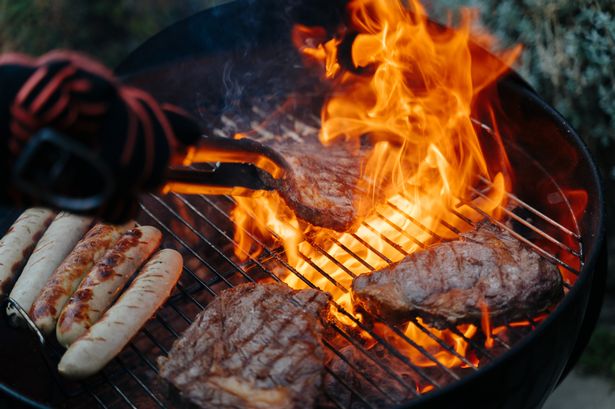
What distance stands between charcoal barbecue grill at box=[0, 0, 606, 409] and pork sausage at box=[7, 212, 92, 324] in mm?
269

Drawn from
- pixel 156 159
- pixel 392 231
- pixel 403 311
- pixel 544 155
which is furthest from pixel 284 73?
pixel 156 159

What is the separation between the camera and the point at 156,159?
1867 mm

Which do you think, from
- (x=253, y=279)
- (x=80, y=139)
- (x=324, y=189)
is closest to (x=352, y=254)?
(x=324, y=189)

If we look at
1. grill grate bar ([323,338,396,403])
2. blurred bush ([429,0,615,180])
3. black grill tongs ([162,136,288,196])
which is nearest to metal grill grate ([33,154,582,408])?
grill grate bar ([323,338,396,403])

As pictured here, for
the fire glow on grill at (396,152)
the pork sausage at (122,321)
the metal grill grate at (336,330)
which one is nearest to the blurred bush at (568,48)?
the fire glow on grill at (396,152)

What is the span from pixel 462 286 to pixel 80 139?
5.98 feet

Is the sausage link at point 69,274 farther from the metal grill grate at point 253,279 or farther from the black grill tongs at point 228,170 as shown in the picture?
the black grill tongs at point 228,170

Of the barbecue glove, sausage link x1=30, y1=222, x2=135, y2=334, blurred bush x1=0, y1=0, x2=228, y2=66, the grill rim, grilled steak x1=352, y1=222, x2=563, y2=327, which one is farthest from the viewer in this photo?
blurred bush x1=0, y1=0, x2=228, y2=66

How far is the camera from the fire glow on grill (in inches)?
141

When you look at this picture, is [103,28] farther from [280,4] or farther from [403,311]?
[403,311]

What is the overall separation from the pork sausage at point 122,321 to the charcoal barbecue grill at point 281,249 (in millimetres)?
174

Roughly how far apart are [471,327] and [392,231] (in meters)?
0.77

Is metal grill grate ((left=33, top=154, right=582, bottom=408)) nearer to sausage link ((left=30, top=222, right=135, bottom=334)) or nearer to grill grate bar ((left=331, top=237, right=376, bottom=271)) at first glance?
grill grate bar ((left=331, top=237, right=376, bottom=271))

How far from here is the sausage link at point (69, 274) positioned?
3105 millimetres
